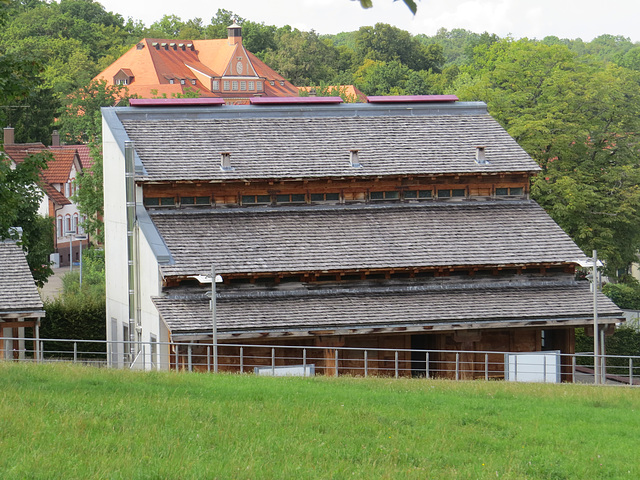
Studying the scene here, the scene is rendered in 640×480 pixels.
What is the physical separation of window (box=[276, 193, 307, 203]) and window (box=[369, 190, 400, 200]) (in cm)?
253

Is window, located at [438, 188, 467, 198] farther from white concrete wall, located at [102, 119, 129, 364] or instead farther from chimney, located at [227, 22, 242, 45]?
chimney, located at [227, 22, 242, 45]

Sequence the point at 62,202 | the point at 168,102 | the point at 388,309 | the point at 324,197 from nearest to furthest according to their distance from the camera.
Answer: the point at 388,309, the point at 324,197, the point at 168,102, the point at 62,202

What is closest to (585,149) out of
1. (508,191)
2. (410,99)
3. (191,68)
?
(410,99)

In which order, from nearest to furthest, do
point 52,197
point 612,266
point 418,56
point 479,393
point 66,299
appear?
1. point 479,393
2. point 66,299
3. point 612,266
4. point 52,197
5. point 418,56

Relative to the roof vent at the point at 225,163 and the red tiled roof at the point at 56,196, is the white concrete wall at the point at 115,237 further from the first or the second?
the red tiled roof at the point at 56,196

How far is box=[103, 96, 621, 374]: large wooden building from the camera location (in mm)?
30609

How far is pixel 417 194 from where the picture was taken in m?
35.9

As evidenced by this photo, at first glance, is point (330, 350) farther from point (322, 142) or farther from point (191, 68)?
point (191, 68)

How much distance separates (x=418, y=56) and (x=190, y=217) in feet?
431

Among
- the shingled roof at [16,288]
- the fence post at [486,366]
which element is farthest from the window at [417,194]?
the shingled roof at [16,288]

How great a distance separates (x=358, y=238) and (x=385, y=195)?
10.0ft

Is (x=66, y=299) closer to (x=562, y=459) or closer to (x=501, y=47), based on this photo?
(x=562, y=459)

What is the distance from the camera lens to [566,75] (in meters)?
51.9

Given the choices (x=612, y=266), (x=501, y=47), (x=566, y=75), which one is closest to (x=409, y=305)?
(x=612, y=266)
